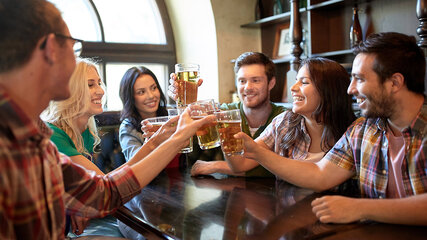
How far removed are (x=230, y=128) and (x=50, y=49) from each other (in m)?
0.76

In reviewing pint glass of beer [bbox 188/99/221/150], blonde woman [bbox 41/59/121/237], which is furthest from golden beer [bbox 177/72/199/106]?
blonde woman [bbox 41/59/121/237]

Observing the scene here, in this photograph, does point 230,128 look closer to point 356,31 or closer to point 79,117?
point 79,117

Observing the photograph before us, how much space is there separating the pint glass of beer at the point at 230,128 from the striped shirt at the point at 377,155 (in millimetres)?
395

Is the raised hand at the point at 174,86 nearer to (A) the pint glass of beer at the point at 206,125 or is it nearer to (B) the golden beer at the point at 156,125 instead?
(B) the golden beer at the point at 156,125

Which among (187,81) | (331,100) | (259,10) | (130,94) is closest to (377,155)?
(331,100)

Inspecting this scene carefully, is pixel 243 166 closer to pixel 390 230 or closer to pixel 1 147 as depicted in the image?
pixel 390 230

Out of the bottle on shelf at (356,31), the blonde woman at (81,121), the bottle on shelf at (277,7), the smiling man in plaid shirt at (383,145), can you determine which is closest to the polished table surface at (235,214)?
the smiling man in plaid shirt at (383,145)

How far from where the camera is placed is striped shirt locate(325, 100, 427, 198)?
1280mm

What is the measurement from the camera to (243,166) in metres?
1.94

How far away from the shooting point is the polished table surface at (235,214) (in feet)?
3.63

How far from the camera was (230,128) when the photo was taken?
151cm

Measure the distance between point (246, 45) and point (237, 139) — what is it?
10.1ft

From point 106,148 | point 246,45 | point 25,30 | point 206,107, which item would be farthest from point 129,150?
point 246,45

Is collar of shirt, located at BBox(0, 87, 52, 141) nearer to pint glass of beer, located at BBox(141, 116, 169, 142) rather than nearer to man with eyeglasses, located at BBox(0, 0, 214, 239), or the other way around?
man with eyeglasses, located at BBox(0, 0, 214, 239)
